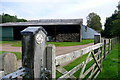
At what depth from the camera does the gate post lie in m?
1.60

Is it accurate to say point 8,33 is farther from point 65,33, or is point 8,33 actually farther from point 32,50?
point 32,50

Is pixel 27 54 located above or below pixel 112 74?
above

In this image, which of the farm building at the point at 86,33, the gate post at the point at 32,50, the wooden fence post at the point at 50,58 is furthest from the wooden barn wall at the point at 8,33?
the gate post at the point at 32,50

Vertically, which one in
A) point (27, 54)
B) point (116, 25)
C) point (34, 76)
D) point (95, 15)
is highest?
point (95, 15)

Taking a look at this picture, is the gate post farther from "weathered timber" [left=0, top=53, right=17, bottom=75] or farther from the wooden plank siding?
the wooden plank siding

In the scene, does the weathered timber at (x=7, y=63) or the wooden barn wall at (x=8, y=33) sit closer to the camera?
the weathered timber at (x=7, y=63)

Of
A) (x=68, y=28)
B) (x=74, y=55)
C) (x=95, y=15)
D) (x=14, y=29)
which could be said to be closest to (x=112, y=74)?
(x=74, y=55)

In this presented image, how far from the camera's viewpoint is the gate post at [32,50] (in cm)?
160

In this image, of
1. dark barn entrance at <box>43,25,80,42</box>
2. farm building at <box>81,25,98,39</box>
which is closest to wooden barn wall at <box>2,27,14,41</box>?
dark barn entrance at <box>43,25,80,42</box>

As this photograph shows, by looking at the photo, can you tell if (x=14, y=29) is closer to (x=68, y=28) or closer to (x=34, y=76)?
(x=68, y=28)

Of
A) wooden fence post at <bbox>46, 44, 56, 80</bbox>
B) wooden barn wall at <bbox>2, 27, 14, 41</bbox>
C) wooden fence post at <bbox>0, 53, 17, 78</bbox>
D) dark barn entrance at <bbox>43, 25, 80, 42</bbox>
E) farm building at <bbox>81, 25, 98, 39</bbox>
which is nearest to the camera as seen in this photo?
wooden fence post at <bbox>0, 53, 17, 78</bbox>

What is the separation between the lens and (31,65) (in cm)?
163

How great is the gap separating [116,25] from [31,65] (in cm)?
2228

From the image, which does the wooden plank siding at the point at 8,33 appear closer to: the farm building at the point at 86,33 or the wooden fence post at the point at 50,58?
the farm building at the point at 86,33
